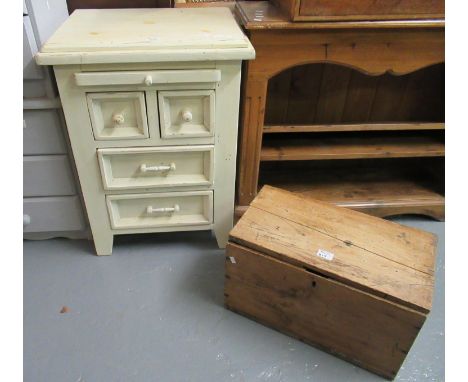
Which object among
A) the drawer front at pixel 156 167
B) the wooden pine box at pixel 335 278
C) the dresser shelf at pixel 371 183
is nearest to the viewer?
the wooden pine box at pixel 335 278

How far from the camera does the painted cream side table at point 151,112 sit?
3.30ft

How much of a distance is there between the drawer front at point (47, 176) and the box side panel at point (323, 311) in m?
0.64

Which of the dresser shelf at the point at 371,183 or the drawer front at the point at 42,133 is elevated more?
the drawer front at the point at 42,133

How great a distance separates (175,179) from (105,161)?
0.75 ft

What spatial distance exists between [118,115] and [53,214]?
0.52 meters

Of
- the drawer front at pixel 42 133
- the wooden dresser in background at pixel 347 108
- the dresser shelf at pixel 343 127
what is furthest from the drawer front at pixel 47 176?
the dresser shelf at pixel 343 127

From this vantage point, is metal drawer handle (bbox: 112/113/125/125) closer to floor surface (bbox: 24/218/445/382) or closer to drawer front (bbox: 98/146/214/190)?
drawer front (bbox: 98/146/214/190)

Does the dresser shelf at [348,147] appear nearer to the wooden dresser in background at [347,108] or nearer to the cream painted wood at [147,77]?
the wooden dresser in background at [347,108]

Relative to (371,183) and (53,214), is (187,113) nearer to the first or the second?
(53,214)

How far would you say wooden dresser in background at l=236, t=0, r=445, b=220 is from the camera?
112cm

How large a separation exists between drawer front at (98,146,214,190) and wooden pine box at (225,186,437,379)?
229 mm

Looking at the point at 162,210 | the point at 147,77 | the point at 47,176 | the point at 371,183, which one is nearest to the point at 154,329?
the point at 162,210

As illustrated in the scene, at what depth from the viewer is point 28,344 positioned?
3.58 feet

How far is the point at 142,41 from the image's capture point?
1.02m
